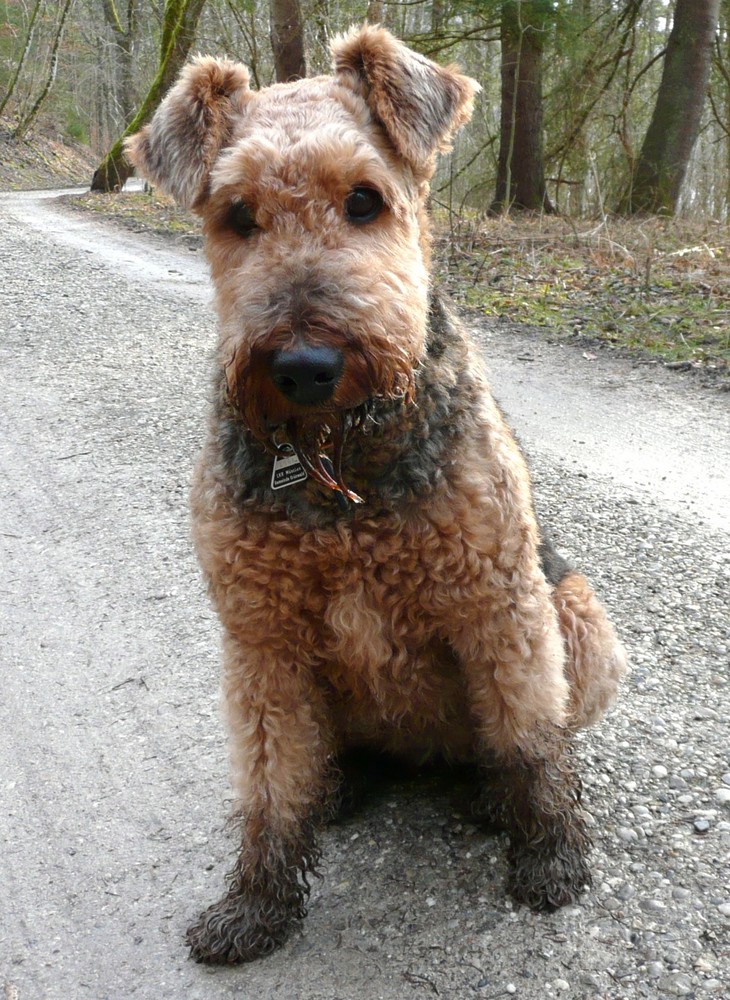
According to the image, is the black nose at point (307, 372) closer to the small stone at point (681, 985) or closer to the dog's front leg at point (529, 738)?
the dog's front leg at point (529, 738)

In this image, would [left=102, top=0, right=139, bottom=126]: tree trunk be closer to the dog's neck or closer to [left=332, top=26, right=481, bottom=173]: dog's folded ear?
[left=332, top=26, right=481, bottom=173]: dog's folded ear

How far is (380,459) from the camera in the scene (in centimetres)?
249

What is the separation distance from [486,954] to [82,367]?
258 inches

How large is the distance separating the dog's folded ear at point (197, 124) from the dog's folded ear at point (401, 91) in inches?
13.4

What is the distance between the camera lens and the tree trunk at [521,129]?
13.5m

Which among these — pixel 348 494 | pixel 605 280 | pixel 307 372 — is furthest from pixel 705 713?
pixel 605 280

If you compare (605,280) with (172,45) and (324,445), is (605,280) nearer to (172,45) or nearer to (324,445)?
(324,445)

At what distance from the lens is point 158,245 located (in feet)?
44.1

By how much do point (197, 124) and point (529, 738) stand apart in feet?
6.83

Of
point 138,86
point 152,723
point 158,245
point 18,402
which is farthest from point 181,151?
point 138,86

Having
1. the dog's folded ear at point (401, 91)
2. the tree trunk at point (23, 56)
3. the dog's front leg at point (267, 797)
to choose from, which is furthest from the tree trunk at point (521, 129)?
the tree trunk at point (23, 56)

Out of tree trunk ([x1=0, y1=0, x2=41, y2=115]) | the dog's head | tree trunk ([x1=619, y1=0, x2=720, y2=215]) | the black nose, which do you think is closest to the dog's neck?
the dog's head

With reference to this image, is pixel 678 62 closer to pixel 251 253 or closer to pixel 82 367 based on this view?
pixel 82 367

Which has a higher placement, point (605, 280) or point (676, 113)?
point (676, 113)
